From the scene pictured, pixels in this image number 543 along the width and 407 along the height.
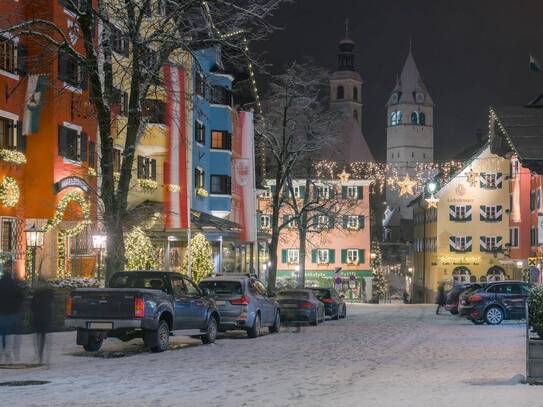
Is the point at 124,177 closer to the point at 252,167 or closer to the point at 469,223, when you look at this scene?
the point at 252,167

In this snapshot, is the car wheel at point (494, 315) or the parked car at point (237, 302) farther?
the car wheel at point (494, 315)

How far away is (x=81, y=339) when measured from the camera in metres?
21.7

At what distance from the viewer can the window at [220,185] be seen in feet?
185

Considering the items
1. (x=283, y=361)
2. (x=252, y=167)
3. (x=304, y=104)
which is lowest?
(x=283, y=361)

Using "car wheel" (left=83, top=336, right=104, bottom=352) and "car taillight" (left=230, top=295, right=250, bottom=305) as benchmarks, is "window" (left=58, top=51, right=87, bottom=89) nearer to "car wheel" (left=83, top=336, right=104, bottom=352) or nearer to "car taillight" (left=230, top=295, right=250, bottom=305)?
"car taillight" (left=230, top=295, right=250, bottom=305)

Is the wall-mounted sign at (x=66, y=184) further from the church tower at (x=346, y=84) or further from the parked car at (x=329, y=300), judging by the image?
the church tower at (x=346, y=84)

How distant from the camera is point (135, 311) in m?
21.0

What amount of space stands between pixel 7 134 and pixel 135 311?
14824 millimetres

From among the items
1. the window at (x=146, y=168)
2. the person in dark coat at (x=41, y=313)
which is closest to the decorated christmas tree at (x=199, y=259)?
the window at (x=146, y=168)

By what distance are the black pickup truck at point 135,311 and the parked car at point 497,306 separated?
1728 cm

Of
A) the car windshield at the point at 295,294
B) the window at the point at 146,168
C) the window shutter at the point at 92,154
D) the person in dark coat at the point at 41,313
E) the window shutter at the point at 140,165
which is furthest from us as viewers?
the window at the point at 146,168

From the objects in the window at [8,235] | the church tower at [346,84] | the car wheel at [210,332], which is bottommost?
the car wheel at [210,332]

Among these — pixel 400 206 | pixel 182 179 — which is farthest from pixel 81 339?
pixel 400 206

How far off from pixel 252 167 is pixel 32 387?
39.5 metres
